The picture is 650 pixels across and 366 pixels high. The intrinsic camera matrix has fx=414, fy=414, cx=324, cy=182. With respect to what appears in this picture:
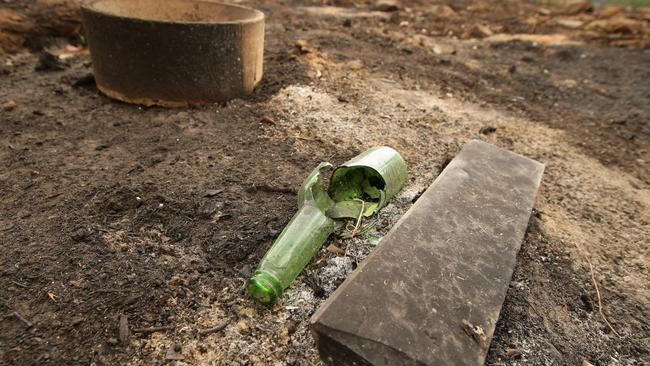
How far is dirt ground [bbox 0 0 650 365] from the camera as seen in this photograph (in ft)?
4.95

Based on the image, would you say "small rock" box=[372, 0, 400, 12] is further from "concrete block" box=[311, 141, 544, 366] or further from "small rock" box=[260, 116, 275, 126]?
"concrete block" box=[311, 141, 544, 366]

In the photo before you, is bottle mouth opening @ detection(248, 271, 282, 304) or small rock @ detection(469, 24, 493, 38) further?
small rock @ detection(469, 24, 493, 38)

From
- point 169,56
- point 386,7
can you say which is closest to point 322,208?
point 169,56

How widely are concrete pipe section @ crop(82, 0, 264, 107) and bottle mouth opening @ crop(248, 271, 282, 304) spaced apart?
1.95 m

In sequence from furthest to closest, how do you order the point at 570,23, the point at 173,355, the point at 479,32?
the point at 570,23 → the point at 479,32 → the point at 173,355

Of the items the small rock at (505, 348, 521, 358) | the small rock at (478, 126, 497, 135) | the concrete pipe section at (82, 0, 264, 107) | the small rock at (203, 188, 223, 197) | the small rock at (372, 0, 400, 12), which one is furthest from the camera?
the small rock at (372, 0, 400, 12)

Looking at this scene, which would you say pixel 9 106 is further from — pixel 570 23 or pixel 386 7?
pixel 570 23

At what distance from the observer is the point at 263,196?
221 centimetres

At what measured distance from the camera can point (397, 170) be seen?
224cm

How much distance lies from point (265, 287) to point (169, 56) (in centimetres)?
207

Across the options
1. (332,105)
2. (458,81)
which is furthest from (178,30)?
(458,81)

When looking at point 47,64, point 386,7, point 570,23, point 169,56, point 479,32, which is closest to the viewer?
point 169,56

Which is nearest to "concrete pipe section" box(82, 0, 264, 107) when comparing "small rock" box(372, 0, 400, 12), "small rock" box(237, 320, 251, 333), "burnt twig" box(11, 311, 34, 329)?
"burnt twig" box(11, 311, 34, 329)

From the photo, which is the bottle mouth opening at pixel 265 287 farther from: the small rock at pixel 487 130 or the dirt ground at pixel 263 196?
the small rock at pixel 487 130
